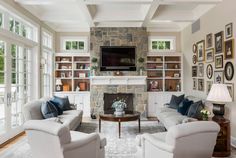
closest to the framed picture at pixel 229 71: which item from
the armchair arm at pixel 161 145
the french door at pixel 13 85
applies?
the armchair arm at pixel 161 145

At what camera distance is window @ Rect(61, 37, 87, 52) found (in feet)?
28.4

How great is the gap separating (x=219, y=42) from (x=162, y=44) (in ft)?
11.4

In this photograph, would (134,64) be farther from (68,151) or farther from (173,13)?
(68,151)

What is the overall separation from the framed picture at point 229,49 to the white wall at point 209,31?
128mm

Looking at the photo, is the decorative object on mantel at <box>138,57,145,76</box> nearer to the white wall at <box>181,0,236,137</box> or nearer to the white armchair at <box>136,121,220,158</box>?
the white wall at <box>181,0,236,137</box>

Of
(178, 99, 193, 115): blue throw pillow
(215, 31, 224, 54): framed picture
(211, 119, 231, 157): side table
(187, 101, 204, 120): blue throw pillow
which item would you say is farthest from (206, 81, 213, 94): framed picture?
(211, 119, 231, 157): side table

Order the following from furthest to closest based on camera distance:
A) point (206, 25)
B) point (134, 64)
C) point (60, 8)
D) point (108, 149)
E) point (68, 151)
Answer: point (134, 64)
point (60, 8)
point (206, 25)
point (108, 149)
point (68, 151)

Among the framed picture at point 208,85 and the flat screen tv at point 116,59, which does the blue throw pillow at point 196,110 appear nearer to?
the framed picture at point 208,85

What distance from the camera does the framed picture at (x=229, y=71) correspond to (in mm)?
4742

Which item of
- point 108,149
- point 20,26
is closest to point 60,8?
point 20,26

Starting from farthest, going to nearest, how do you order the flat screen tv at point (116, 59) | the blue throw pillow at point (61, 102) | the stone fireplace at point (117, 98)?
the stone fireplace at point (117, 98) → the flat screen tv at point (116, 59) → the blue throw pillow at point (61, 102)

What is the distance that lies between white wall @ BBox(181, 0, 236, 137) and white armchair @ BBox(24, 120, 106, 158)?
120 inches

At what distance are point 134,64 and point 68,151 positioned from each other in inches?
222

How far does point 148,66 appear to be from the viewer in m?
8.54
